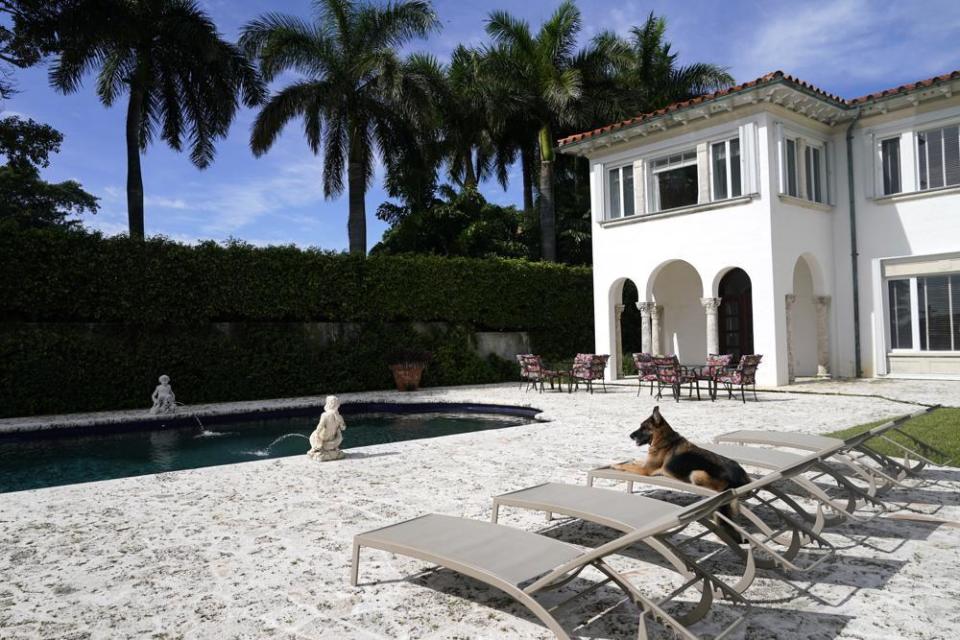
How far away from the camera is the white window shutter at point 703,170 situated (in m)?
17.0

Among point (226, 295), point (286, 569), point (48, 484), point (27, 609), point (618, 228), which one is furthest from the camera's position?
point (618, 228)

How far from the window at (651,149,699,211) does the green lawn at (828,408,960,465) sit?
9.56 m

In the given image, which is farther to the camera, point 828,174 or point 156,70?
point 156,70

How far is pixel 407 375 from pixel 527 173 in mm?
16324

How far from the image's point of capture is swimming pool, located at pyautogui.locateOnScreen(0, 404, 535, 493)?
29.8ft

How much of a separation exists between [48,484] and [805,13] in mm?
15436

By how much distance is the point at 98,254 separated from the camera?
1397 centimetres

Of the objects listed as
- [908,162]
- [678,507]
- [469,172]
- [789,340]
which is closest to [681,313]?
[789,340]

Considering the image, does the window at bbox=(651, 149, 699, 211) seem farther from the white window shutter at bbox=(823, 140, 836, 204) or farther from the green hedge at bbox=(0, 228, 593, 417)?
the green hedge at bbox=(0, 228, 593, 417)

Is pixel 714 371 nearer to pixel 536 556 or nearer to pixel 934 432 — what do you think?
pixel 934 432

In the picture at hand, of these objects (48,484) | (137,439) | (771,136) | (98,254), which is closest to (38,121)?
(98,254)

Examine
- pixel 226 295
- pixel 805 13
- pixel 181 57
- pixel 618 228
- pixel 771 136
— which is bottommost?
pixel 226 295

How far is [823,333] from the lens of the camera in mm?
17406

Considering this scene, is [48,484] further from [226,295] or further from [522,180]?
[522,180]
